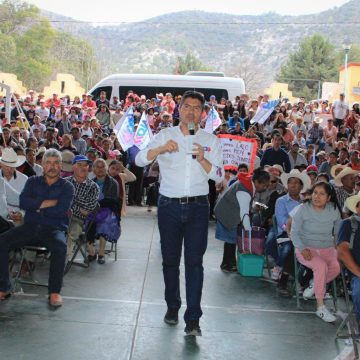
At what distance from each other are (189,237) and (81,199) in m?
3.08

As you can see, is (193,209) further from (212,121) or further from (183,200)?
(212,121)

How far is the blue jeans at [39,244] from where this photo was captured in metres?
7.09

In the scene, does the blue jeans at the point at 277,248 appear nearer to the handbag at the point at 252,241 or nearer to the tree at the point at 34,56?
the handbag at the point at 252,241

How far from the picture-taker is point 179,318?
22.5 ft

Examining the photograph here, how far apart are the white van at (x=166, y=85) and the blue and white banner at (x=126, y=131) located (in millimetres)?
11636

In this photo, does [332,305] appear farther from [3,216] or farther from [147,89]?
[147,89]

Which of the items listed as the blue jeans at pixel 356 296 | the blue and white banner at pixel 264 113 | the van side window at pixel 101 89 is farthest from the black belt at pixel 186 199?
the van side window at pixel 101 89

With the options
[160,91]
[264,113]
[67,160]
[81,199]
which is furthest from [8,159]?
[160,91]

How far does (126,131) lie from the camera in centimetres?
1477

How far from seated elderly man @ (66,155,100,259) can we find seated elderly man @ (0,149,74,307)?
1322mm

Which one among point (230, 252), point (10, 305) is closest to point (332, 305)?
point (230, 252)

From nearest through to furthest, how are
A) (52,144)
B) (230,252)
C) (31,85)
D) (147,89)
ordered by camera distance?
(230,252) < (52,144) < (147,89) < (31,85)

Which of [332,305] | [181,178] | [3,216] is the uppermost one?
Answer: [181,178]

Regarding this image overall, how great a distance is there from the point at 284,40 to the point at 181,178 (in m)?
173
